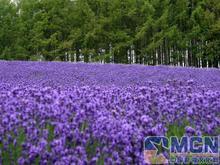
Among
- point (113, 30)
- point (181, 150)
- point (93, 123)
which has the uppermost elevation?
point (113, 30)

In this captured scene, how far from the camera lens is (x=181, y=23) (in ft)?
104

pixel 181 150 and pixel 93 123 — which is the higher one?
pixel 93 123

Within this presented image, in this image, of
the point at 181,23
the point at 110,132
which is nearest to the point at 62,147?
the point at 110,132

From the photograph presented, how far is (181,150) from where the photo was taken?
11.4 ft

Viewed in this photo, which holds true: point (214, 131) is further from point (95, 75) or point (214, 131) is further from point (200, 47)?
point (200, 47)

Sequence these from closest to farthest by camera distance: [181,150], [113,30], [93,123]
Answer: [181,150] < [93,123] < [113,30]

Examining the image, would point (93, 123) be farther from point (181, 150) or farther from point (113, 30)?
point (113, 30)

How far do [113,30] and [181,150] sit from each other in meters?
26.6

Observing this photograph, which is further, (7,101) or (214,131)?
(7,101)

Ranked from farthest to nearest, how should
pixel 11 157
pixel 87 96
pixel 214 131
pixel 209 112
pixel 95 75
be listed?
1. pixel 95 75
2. pixel 87 96
3. pixel 209 112
4. pixel 214 131
5. pixel 11 157

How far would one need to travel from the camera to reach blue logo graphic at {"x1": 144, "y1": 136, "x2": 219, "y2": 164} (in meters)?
3.31

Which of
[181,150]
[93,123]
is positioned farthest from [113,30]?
[181,150]

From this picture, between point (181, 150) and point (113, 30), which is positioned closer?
point (181, 150)

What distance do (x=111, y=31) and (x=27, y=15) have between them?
6352 mm
